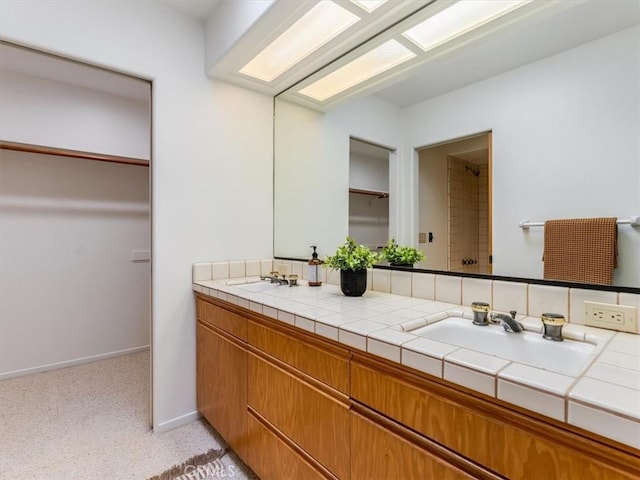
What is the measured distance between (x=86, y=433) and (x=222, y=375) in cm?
94

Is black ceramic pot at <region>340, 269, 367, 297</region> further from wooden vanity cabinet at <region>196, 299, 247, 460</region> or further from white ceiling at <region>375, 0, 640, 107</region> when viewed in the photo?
white ceiling at <region>375, 0, 640, 107</region>

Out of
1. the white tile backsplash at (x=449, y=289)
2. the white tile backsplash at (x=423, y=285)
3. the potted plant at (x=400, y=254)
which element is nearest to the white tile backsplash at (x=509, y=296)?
the white tile backsplash at (x=449, y=289)

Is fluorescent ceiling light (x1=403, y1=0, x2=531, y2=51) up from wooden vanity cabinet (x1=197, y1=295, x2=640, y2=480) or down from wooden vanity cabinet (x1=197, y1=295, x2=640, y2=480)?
up

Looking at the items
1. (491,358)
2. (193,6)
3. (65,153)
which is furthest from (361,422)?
(65,153)

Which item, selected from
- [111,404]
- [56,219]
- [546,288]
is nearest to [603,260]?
[546,288]

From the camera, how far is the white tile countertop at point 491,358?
55 cm

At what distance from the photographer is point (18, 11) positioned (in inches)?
57.7

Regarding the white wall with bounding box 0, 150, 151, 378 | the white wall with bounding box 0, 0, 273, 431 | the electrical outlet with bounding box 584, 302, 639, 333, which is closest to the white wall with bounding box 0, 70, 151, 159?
the white wall with bounding box 0, 150, 151, 378

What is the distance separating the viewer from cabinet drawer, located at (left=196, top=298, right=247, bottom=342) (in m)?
1.53

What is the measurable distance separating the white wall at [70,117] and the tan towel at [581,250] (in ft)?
8.33

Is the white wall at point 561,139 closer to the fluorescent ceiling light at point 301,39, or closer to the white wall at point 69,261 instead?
the fluorescent ceiling light at point 301,39

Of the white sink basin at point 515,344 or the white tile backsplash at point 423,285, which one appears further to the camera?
the white tile backsplash at point 423,285

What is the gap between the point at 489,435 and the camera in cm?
67

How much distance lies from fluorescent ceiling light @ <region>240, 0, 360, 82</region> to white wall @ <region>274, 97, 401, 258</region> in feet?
1.15
